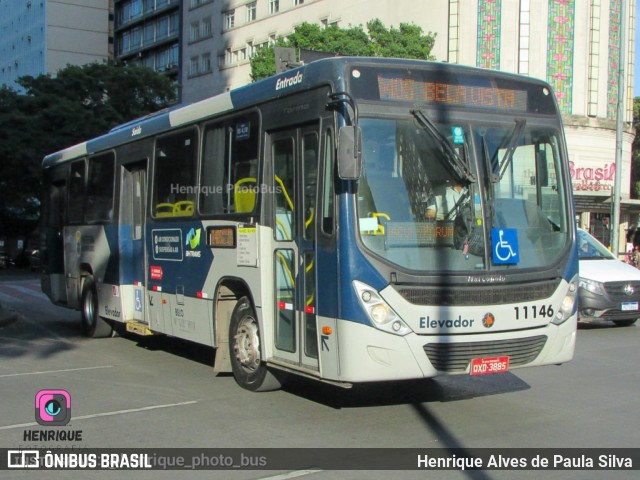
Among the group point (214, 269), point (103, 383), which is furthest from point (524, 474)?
point (103, 383)

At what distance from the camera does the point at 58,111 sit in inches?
1414

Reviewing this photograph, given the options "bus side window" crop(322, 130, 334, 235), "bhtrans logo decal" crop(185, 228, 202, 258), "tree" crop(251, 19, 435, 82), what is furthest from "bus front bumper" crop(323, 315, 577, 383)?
"tree" crop(251, 19, 435, 82)

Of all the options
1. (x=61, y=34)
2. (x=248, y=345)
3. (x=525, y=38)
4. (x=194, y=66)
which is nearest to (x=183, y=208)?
(x=248, y=345)

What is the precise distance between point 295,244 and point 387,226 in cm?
114

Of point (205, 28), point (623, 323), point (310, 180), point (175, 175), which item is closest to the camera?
point (310, 180)

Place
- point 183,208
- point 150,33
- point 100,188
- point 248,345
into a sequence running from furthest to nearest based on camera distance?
point 150,33, point 100,188, point 183,208, point 248,345

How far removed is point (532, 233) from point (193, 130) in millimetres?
4547

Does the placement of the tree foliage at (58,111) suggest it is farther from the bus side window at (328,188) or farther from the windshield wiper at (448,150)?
the windshield wiper at (448,150)

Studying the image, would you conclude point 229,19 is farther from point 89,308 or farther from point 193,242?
point 193,242

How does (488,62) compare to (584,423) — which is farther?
(488,62)

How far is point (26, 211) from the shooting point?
40.2 meters

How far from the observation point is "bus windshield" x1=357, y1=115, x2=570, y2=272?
270 inches

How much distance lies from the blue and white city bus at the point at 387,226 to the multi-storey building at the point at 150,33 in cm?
5793

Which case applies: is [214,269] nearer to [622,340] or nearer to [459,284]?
[459,284]
